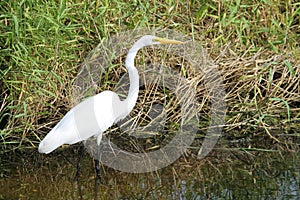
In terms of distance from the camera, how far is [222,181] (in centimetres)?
406

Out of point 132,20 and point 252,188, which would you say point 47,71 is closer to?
point 132,20

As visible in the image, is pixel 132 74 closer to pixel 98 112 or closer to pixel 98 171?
pixel 98 112

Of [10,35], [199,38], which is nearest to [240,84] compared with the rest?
[199,38]

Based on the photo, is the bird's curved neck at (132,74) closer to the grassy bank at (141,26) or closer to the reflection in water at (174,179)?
the reflection in water at (174,179)

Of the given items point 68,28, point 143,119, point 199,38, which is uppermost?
point 68,28

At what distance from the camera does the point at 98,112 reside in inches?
171

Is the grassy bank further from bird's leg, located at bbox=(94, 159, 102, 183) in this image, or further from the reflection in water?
bird's leg, located at bbox=(94, 159, 102, 183)

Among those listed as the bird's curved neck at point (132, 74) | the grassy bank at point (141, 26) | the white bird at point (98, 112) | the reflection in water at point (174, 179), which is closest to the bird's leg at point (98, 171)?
the reflection in water at point (174, 179)

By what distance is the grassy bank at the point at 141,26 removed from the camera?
4.88m

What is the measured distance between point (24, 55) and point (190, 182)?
1.63 metres

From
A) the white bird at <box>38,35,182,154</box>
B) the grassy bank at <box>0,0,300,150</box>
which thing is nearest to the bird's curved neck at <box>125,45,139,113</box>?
the white bird at <box>38,35,182,154</box>

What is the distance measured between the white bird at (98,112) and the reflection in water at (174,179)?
1.00 ft

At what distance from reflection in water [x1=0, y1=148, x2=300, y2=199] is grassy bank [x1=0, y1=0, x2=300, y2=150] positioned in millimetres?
353

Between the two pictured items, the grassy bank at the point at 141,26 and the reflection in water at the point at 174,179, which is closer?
the reflection in water at the point at 174,179
